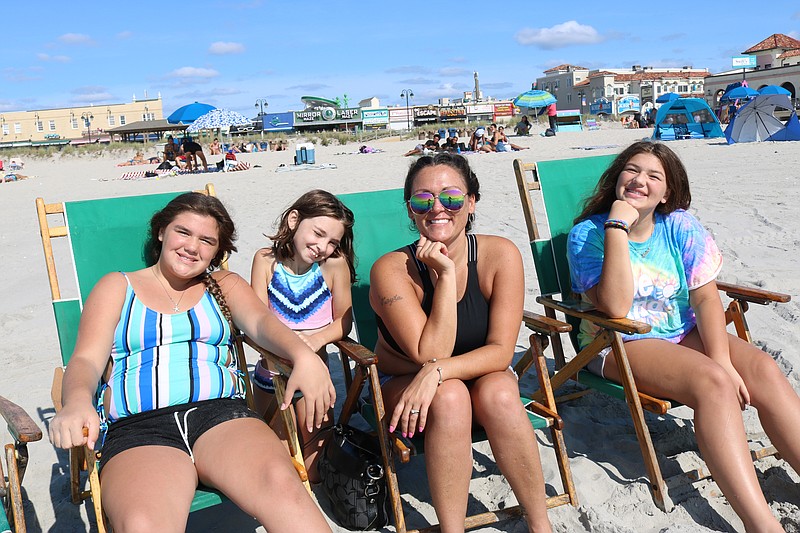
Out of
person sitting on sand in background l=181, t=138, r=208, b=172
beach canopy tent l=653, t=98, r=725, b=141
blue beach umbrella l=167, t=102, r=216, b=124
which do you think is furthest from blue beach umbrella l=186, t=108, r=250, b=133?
beach canopy tent l=653, t=98, r=725, b=141

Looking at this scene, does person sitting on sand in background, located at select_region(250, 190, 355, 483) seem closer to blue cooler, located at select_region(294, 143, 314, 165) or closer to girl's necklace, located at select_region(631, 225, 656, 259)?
girl's necklace, located at select_region(631, 225, 656, 259)

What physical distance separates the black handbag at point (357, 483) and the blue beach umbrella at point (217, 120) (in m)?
19.5

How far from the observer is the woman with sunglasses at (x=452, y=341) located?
2.25 m

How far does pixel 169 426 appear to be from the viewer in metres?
2.21

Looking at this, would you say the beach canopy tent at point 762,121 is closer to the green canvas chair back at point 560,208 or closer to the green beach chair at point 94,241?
the green canvas chair back at point 560,208

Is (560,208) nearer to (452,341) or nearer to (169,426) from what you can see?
(452,341)

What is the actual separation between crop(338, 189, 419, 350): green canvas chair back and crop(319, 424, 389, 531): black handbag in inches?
31.0

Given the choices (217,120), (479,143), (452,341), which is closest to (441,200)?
(452,341)

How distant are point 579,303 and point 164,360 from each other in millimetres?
1674

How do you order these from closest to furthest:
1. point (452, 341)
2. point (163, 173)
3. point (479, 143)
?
point (452, 341) < point (163, 173) < point (479, 143)

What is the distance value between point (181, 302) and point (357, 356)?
656mm

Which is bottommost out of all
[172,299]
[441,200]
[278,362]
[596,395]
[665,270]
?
[596,395]

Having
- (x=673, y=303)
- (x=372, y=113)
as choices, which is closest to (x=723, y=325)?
(x=673, y=303)

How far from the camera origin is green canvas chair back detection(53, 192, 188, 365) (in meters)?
3.08
